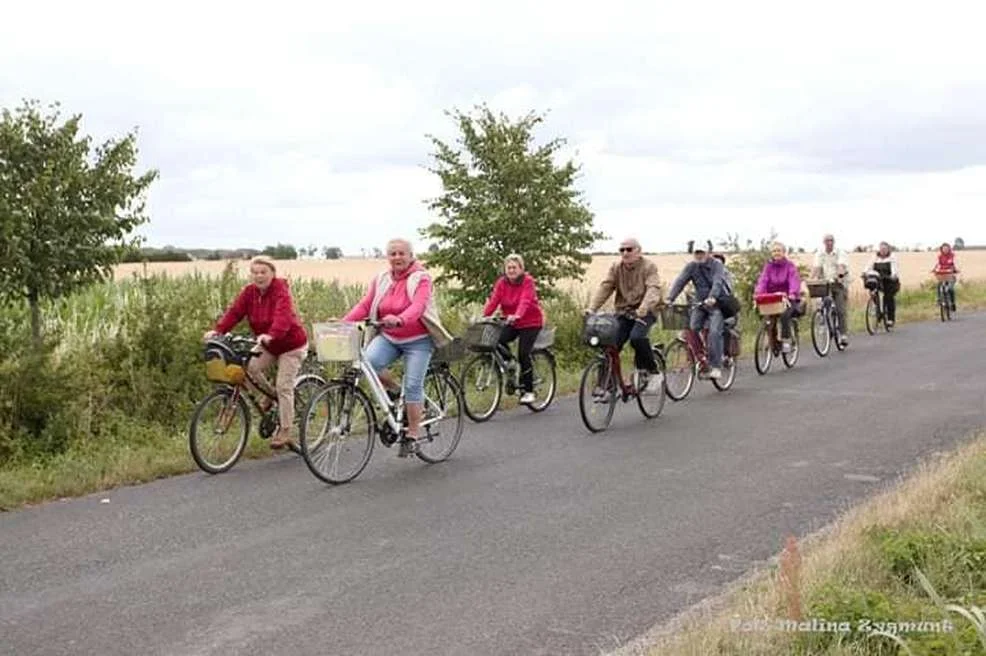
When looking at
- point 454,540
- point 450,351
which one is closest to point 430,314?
point 450,351

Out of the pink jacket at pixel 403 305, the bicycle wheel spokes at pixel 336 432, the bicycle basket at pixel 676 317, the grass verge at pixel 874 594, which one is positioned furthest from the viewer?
the bicycle basket at pixel 676 317

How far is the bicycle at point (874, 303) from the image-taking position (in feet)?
77.6

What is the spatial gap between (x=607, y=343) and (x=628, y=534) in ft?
14.7

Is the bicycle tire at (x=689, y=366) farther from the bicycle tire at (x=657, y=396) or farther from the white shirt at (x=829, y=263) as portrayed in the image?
the white shirt at (x=829, y=263)

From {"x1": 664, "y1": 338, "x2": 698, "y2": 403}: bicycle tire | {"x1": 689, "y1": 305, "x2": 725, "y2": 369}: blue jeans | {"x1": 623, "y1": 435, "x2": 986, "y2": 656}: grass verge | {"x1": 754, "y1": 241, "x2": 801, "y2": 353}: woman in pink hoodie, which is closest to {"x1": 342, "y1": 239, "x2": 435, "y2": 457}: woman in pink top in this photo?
{"x1": 623, "y1": 435, "x2": 986, "y2": 656}: grass verge

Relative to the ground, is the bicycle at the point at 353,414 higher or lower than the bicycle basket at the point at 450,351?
lower

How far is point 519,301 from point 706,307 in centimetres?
265

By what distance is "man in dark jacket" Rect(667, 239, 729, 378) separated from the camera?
14008 millimetres

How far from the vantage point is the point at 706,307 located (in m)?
14.0

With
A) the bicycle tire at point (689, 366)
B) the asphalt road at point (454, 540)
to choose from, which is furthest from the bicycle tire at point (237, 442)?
the bicycle tire at point (689, 366)

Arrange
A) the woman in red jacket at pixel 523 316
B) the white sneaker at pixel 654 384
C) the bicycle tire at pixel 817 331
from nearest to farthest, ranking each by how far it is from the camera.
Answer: the white sneaker at pixel 654 384 → the woman in red jacket at pixel 523 316 → the bicycle tire at pixel 817 331

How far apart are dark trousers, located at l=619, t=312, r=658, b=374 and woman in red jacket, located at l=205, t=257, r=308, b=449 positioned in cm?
351

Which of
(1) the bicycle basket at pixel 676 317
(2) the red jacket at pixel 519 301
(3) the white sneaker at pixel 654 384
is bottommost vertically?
(3) the white sneaker at pixel 654 384

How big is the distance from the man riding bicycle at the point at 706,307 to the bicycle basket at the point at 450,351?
4.47m
